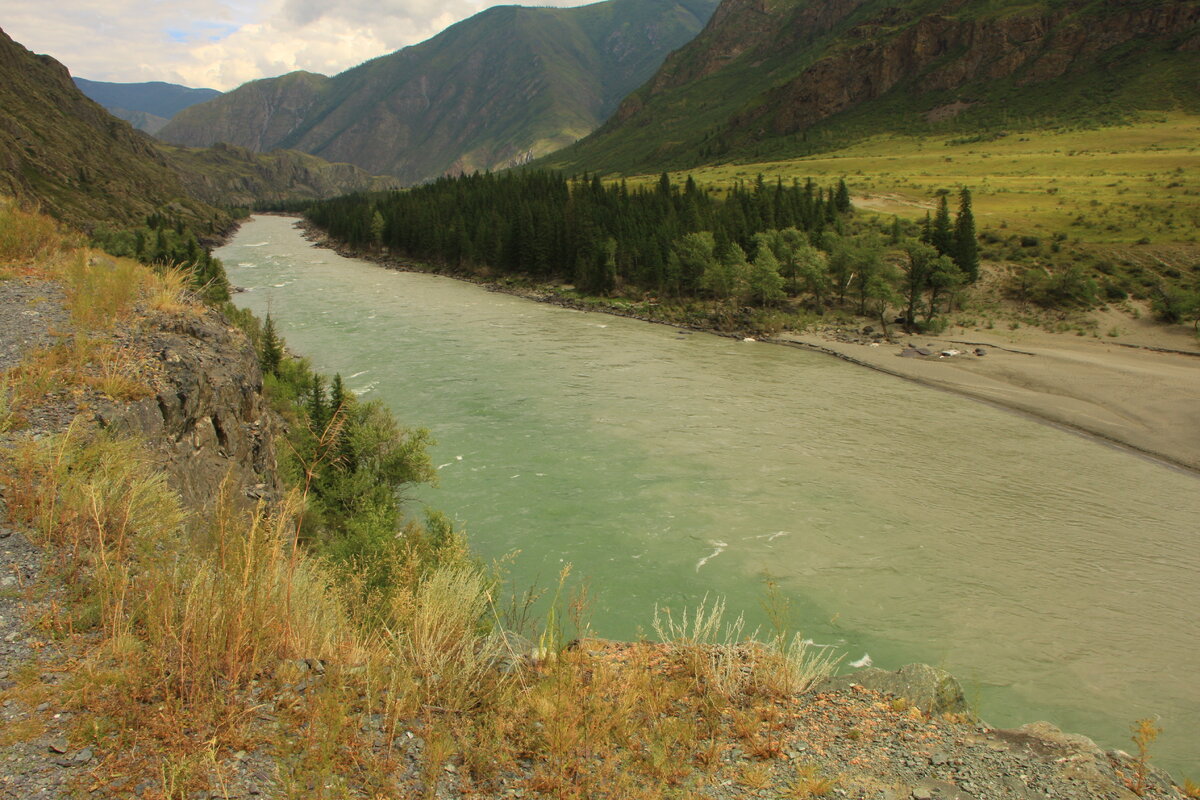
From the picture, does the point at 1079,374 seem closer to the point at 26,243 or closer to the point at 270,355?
the point at 270,355

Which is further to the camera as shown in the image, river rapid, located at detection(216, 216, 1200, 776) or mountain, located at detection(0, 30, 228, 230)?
mountain, located at detection(0, 30, 228, 230)

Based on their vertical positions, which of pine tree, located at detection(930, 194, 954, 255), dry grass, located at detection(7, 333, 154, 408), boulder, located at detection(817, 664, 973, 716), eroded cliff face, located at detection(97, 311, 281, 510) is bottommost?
boulder, located at detection(817, 664, 973, 716)

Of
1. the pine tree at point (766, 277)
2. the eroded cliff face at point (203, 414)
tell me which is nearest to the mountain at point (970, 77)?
the pine tree at point (766, 277)

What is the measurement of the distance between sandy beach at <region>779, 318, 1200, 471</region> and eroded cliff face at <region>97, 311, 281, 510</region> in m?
30.6

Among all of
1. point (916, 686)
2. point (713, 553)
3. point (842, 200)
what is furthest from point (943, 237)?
point (916, 686)

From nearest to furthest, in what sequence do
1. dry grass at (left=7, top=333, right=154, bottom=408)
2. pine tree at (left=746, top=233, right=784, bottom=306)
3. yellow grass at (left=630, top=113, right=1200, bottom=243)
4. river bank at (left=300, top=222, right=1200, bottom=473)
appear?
1. dry grass at (left=7, top=333, right=154, bottom=408)
2. river bank at (left=300, top=222, right=1200, bottom=473)
3. pine tree at (left=746, top=233, right=784, bottom=306)
4. yellow grass at (left=630, top=113, right=1200, bottom=243)

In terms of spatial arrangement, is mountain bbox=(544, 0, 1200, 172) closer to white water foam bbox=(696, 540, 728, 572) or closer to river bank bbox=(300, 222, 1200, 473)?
river bank bbox=(300, 222, 1200, 473)

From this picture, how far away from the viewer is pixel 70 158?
88.8 metres

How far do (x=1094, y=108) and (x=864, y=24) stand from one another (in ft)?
254

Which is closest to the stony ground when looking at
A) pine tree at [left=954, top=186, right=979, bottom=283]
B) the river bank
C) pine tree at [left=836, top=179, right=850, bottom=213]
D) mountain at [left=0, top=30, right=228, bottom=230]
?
the river bank

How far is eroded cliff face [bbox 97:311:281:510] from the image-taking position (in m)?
9.00

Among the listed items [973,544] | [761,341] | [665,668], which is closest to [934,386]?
[761,341]

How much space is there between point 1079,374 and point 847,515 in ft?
79.6

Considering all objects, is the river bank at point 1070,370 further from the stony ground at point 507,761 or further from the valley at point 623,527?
the stony ground at point 507,761
